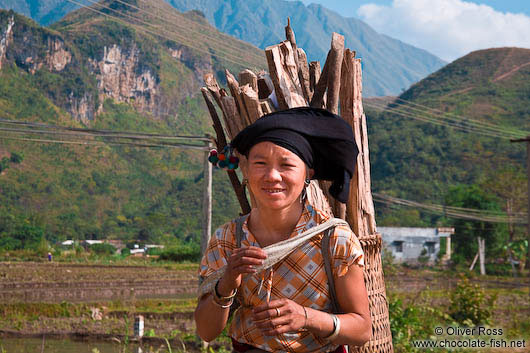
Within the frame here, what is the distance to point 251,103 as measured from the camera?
2.77 m

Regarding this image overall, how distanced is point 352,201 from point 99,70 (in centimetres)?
8527

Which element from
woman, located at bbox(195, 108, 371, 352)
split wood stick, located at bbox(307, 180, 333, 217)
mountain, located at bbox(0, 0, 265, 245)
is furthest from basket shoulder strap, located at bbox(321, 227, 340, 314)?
mountain, located at bbox(0, 0, 265, 245)

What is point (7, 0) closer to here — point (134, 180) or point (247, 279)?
point (134, 180)

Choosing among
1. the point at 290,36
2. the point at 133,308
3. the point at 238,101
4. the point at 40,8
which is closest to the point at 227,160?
the point at 238,101

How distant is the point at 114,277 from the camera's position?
88.8 feet

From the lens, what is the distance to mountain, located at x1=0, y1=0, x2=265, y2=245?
49406 millimetres

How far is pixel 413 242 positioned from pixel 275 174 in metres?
39.3

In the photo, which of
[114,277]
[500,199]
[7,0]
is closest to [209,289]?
[114,277]

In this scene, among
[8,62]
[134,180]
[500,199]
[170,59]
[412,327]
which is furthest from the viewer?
[170,59]

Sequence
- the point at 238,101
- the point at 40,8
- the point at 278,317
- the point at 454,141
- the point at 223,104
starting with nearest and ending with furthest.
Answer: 1. the point at 278,317
2. the point at 238,101
3. the point at 223,104
4. the point at 454,141
5. the point at 40,8

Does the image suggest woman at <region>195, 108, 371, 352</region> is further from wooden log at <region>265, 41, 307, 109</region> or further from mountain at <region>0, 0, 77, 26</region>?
mountain at <region>0, 0, 77, 26</region>

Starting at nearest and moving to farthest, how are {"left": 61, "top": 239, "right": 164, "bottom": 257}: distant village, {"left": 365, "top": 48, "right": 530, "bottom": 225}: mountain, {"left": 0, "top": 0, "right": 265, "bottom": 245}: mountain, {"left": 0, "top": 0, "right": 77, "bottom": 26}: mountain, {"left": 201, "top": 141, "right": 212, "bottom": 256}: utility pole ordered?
{"left": 201, "top": 141, "right": 212, "bottom": 256}: utility pole
{"left": 61, "top": 239, "right": 164, "bottom": 257}: distant village
{"left": 0, "top": 0, "right": 265, "bottom": 245}: mountain
{"left": 365, "top": 48, "right": 530, "bottom": 225}: mountain
{"left": 0, "top": 0, "right": 77, "bottom": 26}: mountain

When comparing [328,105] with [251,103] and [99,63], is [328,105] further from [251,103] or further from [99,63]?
[99,63]

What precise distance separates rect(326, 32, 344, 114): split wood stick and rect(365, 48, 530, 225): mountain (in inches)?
1627
